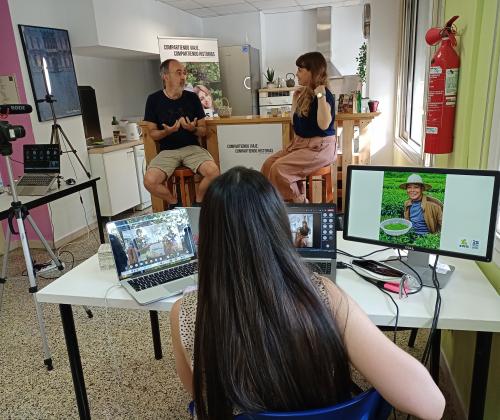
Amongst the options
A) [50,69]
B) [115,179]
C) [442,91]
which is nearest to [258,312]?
[442,91]

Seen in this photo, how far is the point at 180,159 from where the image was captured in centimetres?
345

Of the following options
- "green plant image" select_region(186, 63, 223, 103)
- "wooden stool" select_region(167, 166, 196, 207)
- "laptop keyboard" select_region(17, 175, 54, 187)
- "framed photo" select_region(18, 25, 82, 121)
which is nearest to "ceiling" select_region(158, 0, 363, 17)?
"green plant image" select_region(186, 63, 223, 103)

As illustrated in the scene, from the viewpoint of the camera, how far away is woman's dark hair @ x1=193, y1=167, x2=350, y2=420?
0.77m

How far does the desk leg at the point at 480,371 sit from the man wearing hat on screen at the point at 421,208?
34cm

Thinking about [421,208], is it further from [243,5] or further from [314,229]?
[243,5]

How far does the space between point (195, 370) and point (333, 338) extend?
0.29 meters

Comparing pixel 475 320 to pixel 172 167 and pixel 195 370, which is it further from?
pixel 172 167

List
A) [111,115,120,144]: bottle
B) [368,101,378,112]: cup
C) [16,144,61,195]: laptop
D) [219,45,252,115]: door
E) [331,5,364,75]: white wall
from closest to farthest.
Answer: [16,144,61,195]: laptop, [368,101,378,112]: cup, [111,115,120,144]: bottle, [219,45,252,115]: door, [331,5,364,75]: white wall

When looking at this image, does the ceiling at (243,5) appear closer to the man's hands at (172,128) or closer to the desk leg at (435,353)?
the man's hands at (172,128)

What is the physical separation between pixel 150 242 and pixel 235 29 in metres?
6.06

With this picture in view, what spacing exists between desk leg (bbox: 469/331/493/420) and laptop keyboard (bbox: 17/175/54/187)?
105 inches

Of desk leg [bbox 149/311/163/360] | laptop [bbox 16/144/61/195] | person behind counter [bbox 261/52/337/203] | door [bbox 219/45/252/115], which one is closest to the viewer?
desk leg [bbox 149/311/163/360]

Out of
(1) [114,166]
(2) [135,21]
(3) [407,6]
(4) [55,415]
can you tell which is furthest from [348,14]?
(4) [55,415]

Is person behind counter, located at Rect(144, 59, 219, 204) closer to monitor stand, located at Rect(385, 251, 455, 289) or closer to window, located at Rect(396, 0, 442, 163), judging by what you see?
window, located at Rect(396, 0, 442, 163)
